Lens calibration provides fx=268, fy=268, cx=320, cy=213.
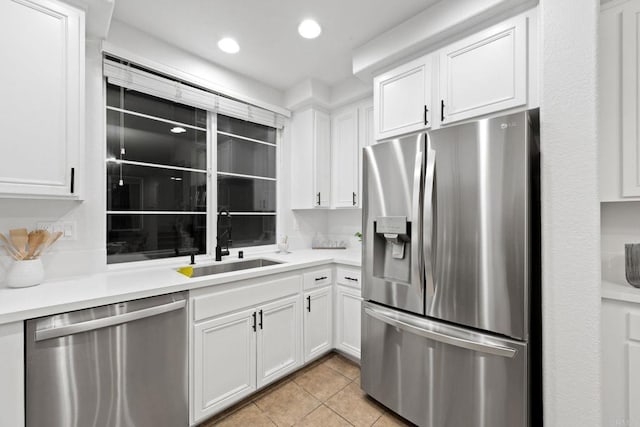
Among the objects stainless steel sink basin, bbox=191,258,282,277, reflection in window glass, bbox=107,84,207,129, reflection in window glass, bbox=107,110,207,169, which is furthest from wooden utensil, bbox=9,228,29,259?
reflection in window glass, bbox=107,84,207,129

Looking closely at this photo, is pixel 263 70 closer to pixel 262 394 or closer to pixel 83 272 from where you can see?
pixel 83 272

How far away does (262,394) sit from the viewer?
1961mm

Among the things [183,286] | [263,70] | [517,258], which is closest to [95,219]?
[183,286]

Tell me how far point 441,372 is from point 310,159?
2168 mm

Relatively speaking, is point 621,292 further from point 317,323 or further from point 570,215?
point 317,323

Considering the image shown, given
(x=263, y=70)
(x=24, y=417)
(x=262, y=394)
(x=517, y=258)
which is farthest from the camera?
(x=263, y=70)

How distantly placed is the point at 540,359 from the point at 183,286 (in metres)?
1.88

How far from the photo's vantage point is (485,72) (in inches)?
64.2

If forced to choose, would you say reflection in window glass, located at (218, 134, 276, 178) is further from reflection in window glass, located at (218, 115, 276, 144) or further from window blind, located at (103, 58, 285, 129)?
window blind, located at (103, 58, 285, 129)

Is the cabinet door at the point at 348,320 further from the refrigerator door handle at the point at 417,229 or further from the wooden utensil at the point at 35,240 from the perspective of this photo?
the wooden utensil at the point at 35,240

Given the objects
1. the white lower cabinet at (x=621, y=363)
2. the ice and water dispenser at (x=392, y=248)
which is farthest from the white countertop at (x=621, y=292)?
the ice and water dispenser at (x=392, y=248)

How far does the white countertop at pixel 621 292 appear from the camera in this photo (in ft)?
4.07

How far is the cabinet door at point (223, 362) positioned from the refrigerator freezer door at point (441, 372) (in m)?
0.80

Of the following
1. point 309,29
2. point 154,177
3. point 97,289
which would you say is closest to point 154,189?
point 154,177
